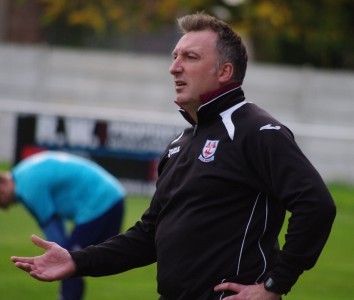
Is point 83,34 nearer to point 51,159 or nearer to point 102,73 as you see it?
point 102,73

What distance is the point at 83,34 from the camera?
35.9m

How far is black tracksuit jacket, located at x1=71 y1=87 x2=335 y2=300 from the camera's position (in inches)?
169

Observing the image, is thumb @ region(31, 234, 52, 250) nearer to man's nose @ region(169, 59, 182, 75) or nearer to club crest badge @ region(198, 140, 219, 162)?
club crest badge @ region(198, 140, 219, 162)

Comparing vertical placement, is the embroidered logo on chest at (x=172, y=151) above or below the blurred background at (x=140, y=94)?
above

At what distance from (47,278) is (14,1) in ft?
103

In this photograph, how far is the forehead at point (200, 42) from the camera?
466cm

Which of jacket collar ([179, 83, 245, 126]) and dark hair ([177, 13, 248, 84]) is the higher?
dark hair ([177, 13, 248, 84])

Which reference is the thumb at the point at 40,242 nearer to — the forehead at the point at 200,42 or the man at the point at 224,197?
the man at the point at 224,197

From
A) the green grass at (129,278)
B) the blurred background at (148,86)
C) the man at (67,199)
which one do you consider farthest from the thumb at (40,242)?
the blurred background at (148,86)

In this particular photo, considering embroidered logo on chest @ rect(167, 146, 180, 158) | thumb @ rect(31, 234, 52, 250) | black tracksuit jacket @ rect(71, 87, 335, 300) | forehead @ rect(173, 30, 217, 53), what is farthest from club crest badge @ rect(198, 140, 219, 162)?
thumb @ rect(31, 234, 52, 250)

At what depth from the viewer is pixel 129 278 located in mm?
11078

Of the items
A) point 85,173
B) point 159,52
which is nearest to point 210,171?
point 85,173

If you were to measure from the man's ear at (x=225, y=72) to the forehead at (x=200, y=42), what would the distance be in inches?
3.6

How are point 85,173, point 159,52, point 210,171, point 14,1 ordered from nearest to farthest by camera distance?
point 210,171
point 85,173
point 14,1
point 159,52
